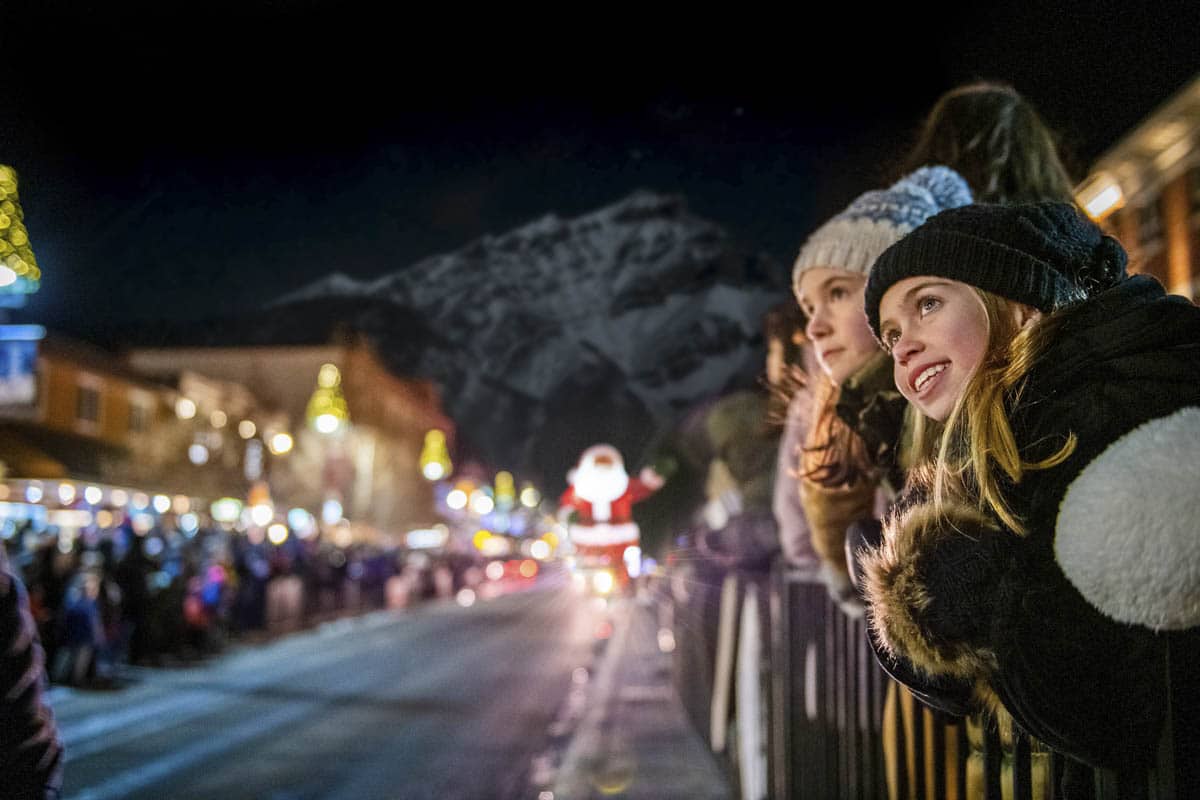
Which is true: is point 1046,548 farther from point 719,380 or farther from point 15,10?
point 719,380

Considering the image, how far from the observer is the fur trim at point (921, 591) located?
195 cm

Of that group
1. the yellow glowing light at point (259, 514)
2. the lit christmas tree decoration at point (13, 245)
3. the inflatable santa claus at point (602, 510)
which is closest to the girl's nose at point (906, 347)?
the lit christmas tree decoration at point (13, 245)

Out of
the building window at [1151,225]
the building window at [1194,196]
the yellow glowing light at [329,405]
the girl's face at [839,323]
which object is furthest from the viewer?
the yellow glowing light at [329,405]

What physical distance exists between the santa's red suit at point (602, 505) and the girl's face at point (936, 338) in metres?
5.78

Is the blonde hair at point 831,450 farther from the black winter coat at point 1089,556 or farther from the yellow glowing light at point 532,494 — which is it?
the yellow glowing light at point 532,494

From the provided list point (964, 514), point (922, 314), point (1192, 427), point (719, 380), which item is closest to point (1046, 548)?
point (964, 514)

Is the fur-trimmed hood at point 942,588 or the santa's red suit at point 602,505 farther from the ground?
the santa's red suit at point 602,505

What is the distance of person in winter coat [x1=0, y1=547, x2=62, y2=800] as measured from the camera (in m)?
2.95

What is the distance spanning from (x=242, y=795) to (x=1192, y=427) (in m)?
8.26

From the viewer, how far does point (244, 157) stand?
6.56 metres

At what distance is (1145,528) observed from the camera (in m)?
1.68

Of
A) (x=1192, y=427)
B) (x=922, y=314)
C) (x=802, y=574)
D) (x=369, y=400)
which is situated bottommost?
(x=802, y=574)

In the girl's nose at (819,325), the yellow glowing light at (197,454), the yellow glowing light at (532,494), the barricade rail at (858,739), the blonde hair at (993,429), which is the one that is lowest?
the barricade rail at (858,739)

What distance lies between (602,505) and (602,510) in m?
0.04
